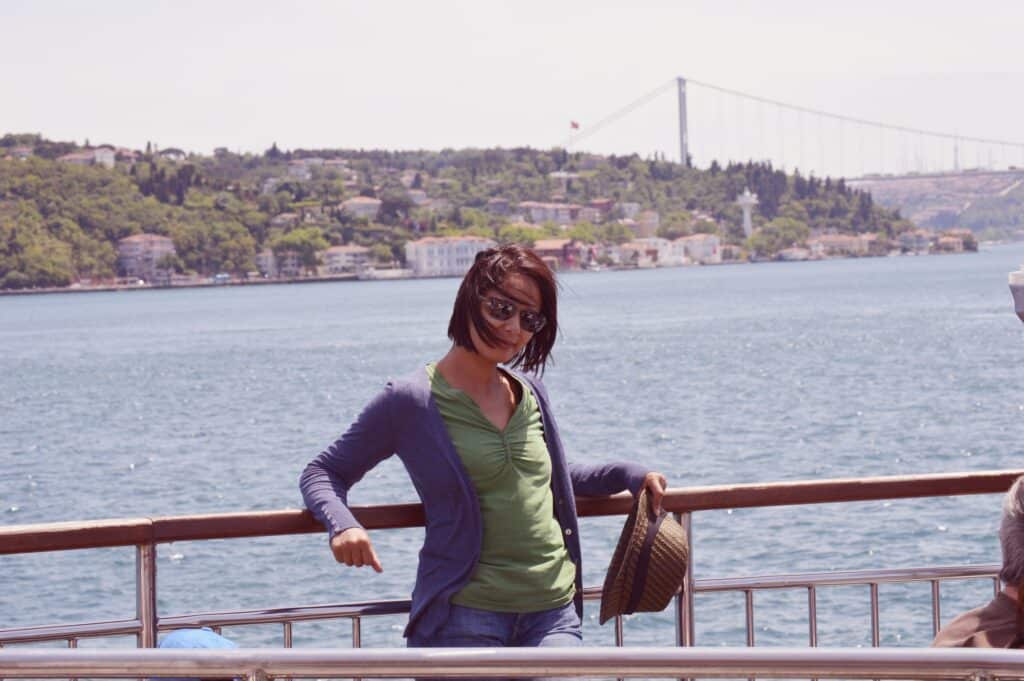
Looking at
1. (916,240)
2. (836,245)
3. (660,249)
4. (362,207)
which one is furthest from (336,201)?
(916,240)

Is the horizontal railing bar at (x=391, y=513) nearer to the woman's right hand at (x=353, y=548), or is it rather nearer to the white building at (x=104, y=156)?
the woman's right hand at (x=353, y=548)

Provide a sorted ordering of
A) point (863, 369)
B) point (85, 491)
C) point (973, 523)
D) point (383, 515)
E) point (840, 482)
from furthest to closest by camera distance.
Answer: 1. point (863, 369)
2. point (85, 491)
3. point (973, 523)
4. point (840, 482)
5. point (383, 515)

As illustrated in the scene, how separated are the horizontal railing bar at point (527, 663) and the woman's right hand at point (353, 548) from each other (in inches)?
32.7

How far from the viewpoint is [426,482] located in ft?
9.21

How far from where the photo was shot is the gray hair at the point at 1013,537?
2314 millimetres

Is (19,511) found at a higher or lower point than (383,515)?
lower

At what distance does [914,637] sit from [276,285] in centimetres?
15042

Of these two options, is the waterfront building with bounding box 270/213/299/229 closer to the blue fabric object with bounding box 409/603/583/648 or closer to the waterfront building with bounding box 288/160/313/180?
the waterfront building with bounding box 288/160/313/180

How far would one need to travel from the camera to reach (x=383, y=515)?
3070 mm

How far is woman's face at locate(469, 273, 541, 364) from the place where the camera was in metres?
2.81

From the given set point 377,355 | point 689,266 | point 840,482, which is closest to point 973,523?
point 840,482

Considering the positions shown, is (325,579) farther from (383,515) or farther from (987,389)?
(987,389)

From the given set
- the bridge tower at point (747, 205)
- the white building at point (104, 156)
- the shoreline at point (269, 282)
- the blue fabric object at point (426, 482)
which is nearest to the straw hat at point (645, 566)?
the blue fabric object at point (426, 482)

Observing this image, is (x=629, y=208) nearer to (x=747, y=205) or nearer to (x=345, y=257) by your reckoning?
(x=747, y=205)
